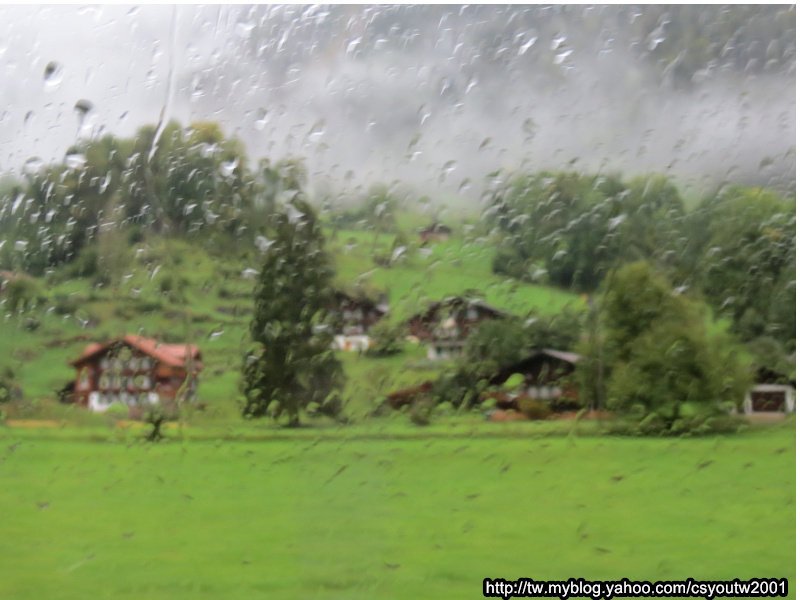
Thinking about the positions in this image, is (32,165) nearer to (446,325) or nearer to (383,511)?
(446,325)

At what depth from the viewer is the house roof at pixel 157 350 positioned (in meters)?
2.20

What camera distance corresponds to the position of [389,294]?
222 centimetres

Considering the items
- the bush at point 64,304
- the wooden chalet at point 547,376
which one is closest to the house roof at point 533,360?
the wooden chalet at point 547,376

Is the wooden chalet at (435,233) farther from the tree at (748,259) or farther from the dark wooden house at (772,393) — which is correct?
the dark wooden house at (772,393)

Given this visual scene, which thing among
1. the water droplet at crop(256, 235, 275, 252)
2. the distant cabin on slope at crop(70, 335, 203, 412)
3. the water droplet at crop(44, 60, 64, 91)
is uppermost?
the water droplet at crop(44, 60, 64, 91)

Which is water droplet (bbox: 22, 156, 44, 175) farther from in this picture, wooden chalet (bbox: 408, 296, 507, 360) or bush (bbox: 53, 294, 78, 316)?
wooden chalet (bbox: 408, 296, 507, 360)

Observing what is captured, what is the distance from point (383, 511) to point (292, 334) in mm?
540

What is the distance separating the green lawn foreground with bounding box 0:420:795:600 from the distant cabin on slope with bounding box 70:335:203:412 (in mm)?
Result: 132

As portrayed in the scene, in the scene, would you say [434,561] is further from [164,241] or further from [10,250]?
[10,250]

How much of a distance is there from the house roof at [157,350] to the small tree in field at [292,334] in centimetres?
16

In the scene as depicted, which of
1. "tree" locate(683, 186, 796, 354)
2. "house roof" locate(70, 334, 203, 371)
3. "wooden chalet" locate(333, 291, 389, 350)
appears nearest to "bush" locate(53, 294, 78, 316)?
"house roof" locate(70, 334, 203, 371)

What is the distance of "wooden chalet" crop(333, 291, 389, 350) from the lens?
2201mm

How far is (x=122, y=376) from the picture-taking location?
220 centimetres

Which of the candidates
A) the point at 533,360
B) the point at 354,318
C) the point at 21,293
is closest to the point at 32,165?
the point at 21,293
